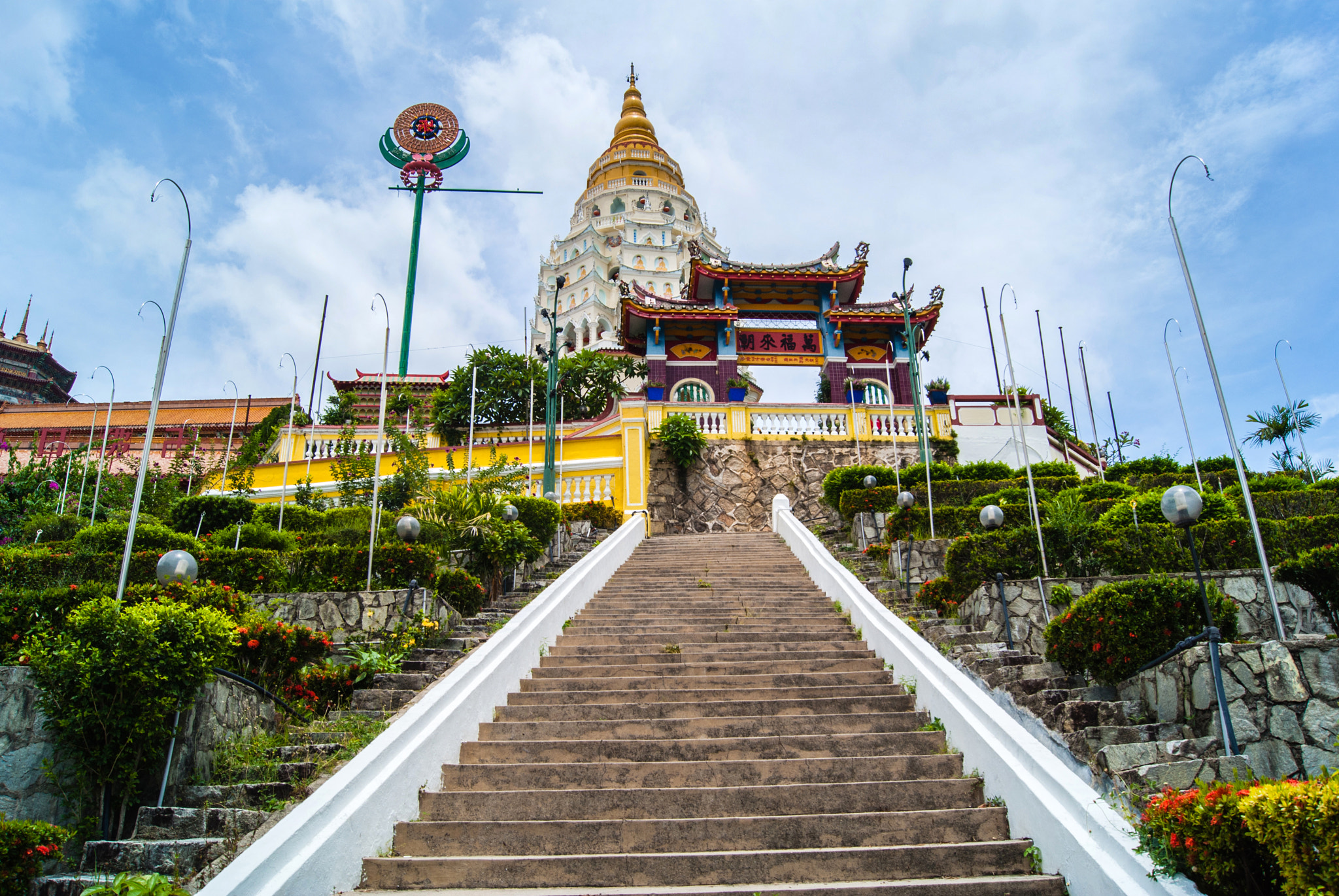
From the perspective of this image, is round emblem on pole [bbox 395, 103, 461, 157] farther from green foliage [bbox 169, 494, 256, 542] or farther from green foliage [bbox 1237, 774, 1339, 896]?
green foliage [bbox 1237, 774, 1339, 896]

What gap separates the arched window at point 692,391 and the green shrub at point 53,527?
14044 mm

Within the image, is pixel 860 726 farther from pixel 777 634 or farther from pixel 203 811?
pixel 203 811

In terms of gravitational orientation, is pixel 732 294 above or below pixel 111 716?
above

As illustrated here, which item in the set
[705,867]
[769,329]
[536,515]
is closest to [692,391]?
[769,329]

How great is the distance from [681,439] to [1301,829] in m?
16.1

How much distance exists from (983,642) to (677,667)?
9.30 ft

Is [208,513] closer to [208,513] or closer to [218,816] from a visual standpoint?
[208,513]

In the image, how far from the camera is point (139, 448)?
2669 cm

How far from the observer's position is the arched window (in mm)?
23156

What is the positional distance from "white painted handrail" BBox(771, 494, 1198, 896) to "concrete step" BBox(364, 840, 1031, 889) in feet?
0.94

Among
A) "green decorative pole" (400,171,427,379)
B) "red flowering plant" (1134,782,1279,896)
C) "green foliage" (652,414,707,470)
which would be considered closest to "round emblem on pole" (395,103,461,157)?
"green decorative pole" (400,171,427,379)

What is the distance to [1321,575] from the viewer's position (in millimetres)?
6047

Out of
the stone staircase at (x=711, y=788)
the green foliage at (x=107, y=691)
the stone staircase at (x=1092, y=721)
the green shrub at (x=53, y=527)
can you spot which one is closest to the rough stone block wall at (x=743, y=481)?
the stone staircase at (x=711, y=788)

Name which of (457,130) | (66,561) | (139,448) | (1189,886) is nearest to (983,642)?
(1189,886)
